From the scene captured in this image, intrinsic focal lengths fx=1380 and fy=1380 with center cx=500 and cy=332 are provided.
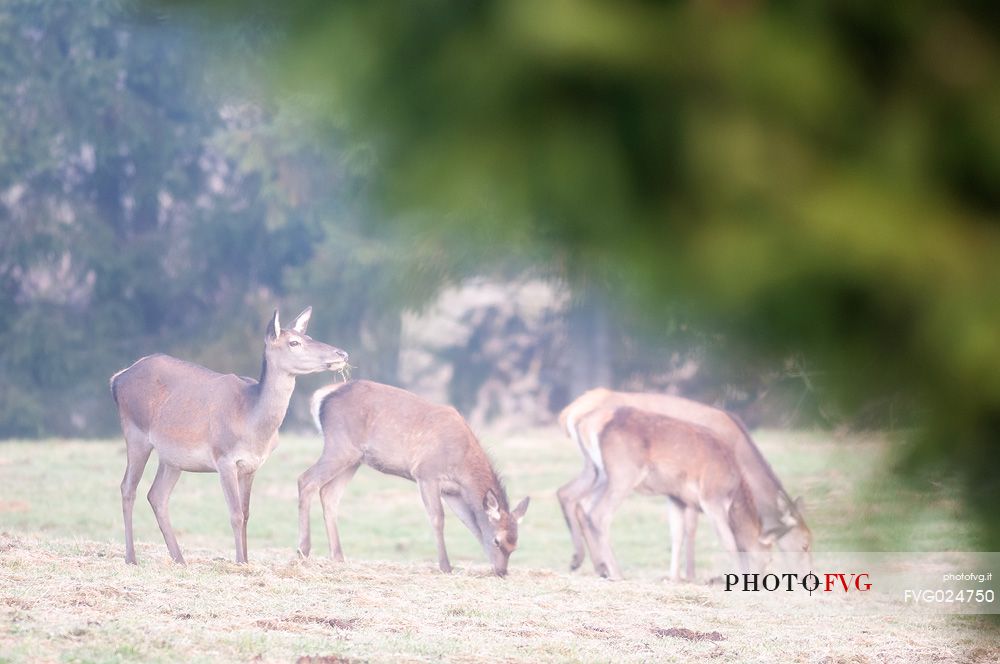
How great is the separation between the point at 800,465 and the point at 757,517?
439 centimetres

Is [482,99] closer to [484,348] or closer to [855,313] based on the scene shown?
[855,313]

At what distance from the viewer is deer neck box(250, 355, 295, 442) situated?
7148 mm

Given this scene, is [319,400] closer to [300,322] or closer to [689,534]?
[300,322]

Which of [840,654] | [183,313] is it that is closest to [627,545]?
[840,654]

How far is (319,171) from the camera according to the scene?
16484 mm

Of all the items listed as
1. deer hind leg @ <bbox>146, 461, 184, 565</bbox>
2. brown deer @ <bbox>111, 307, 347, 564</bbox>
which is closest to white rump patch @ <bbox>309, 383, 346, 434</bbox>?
brown deer @ <bbox>111, 307, 347, 564</bbox>

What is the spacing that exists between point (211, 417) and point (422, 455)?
1.49 meters

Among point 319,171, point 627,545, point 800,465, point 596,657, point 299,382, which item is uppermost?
point 319,171

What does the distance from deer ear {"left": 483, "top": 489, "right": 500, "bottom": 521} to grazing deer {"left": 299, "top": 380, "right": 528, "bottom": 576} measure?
0.9 inches

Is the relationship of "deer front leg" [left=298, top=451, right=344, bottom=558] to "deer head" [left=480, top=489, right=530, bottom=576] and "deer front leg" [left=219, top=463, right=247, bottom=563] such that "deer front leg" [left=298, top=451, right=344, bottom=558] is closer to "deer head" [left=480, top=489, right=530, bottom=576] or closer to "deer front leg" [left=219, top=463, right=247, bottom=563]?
"deer front leg" [left=219, top=463, right=247, bottom=563]

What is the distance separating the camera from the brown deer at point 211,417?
23.3 ft

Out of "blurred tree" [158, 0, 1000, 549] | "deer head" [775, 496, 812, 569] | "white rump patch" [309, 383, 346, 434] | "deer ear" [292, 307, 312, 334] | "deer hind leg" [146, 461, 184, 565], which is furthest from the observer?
"deer head" [775, 496, 812, 569]

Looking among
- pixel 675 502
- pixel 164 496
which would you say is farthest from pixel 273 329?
pixel 675 502

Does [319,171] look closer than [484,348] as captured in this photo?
Yes
